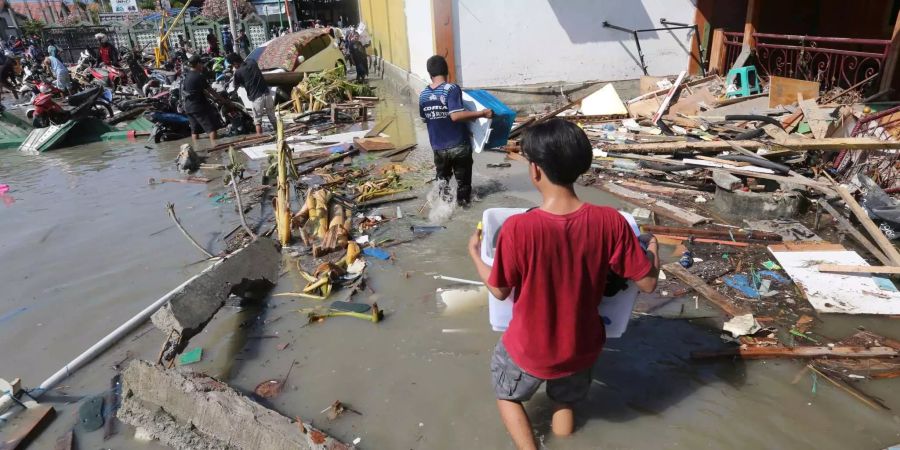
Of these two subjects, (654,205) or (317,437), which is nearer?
(317,437)

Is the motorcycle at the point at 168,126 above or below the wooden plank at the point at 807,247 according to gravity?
above

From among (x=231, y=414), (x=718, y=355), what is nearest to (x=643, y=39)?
(x=718, y=355)

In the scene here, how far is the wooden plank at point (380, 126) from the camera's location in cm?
1056

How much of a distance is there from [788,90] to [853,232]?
4908 mm

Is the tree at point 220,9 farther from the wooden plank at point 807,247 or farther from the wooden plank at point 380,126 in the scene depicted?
the wooden plank at point 807,247

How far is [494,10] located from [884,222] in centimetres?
843

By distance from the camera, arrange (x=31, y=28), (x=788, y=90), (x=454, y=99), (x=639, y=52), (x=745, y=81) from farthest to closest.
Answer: (x=31, y=28)
(x=639, y=52)
(x=745, y=81)
(x=788, y=90)
(x=454, y=99)

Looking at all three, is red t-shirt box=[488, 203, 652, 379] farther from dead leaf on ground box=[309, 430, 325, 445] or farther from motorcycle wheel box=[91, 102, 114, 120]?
motorcycle wheel box=[91, 102, 114, 120]

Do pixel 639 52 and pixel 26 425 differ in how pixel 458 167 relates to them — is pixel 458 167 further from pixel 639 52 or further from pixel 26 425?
pixel 639 52

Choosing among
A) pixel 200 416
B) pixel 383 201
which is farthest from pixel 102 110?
pixel 200 416

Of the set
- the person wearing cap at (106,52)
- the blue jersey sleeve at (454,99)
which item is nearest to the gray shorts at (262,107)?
the blue jersey sleeve at (454,99)

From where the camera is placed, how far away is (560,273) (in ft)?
6.68

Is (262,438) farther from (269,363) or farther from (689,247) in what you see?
(689,247)

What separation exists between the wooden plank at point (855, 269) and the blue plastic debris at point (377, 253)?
3838mm
